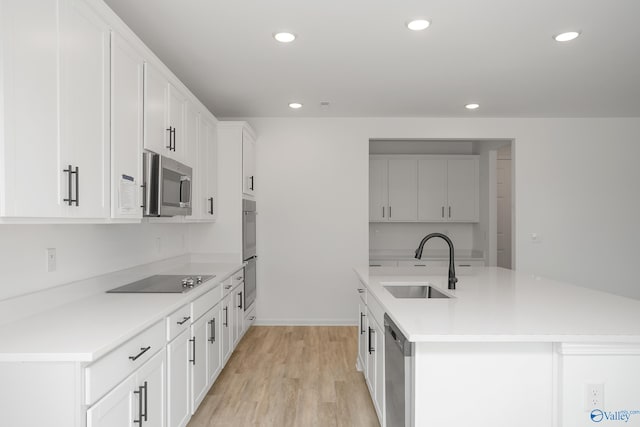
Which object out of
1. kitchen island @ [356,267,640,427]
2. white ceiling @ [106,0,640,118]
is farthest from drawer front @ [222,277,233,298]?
kitchen island @ [356,267,640,427]

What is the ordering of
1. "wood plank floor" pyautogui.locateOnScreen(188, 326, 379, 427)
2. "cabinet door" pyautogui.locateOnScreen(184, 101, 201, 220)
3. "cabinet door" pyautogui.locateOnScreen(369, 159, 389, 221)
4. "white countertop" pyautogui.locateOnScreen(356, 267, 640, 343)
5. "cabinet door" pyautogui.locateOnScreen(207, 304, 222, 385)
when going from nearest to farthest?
"white countertop" pyautogui.locateOnScreen(356, 267, 640, 343), "wood plank floor" pyautogui.locateOnScreen(188, 326, 379, 427), "cabinet door" pyautogui.locateOnScreen(207, 304, 222, 385), "cabinet door" pyautogui.locateOnScreen(184, 101, 201, 220), "cabinet door" pyautogui.locateOnScreen(369, 159, 389, 221)

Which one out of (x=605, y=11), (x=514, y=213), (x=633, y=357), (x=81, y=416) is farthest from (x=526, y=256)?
(x=81, y=416)

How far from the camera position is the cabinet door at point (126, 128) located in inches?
85.0

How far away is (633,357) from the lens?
5.54ft

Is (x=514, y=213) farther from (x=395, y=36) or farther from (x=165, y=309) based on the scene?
(x=165, y=309)

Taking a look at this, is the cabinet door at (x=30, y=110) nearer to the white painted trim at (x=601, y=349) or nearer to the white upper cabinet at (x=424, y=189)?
the white painted trim at (x=601, y=349)

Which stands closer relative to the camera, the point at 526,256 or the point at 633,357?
the point at 633,357

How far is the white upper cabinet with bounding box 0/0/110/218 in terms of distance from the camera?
1.44 m

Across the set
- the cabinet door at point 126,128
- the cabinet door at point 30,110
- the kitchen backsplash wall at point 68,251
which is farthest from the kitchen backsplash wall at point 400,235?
the cabinet door at point 30,110

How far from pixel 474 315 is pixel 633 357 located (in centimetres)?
61

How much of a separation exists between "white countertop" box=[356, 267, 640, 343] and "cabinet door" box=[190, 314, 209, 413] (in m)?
1.15

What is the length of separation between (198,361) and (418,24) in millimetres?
2552

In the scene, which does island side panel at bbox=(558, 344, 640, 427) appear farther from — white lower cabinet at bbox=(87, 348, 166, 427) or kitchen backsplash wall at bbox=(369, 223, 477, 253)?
kitchen backsplash wall at bbox=(369, 223, 477, 253)

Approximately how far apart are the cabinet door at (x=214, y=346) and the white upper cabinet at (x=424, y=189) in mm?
3265
